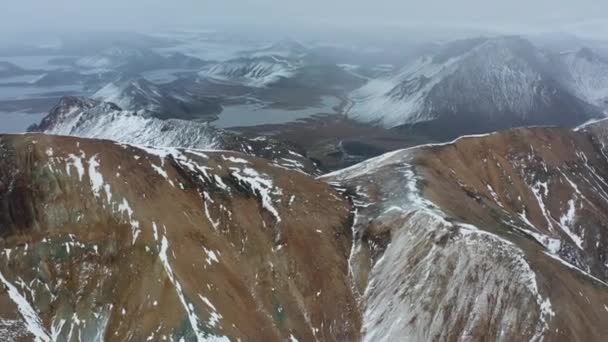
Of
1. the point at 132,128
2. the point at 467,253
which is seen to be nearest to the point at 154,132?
the point at 132,128

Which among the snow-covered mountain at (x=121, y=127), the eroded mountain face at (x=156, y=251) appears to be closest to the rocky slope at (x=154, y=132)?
the snow-covered mountain at (x=121, y=127)

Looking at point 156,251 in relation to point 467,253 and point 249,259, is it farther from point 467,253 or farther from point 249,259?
point 467,253

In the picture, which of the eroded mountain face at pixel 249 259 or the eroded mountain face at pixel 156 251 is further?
the eroded mountain face at pixel 249 259

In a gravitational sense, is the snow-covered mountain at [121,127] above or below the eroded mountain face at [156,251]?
below

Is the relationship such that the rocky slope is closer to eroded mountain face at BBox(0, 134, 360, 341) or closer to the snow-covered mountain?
the snow-covered mountain

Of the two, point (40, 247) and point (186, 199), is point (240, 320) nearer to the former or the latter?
point (186, 199)

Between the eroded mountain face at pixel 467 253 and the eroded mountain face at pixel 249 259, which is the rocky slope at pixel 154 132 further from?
the eroded mountain face at pixel 249 259
